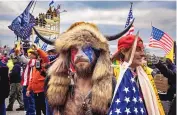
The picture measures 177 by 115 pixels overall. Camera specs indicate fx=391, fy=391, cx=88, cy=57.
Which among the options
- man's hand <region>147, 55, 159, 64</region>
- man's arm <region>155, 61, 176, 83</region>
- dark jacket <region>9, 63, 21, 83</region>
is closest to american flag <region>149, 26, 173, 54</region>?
man's hand <region>147, 55, 159, 64</region>

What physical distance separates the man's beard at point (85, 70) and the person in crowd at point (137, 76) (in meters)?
0.24

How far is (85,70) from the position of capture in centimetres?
314

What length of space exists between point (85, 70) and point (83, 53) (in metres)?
0.14

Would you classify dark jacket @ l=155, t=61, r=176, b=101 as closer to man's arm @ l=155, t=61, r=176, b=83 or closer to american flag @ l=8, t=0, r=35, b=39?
man's arm @ l=155, t=61, r=176, b=83

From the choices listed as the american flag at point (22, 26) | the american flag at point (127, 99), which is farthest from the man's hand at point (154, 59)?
the american flag at point (22, 26)

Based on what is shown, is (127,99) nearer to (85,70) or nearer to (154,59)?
(85,70)

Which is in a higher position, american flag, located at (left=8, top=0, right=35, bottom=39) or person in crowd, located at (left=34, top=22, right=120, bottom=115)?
american flag, located at (left=8, top=0, right=35, bottom=39)

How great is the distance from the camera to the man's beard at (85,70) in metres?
3.13

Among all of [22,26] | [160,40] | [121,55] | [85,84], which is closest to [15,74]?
[22,26]

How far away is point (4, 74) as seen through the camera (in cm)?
620

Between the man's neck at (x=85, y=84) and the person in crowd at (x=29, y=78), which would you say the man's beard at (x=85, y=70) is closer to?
the man's neck at (x=85, y=84)

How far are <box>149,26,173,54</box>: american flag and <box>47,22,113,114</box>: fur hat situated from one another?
629 cm

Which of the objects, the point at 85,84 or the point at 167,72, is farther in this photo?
the point at 167,72

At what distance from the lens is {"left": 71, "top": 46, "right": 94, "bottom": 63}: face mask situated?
3116 mm
